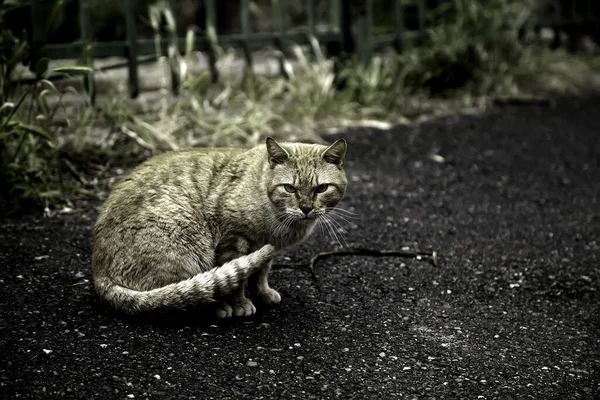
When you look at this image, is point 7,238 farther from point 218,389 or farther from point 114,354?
point 218,389

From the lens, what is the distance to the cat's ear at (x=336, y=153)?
12.4 feet

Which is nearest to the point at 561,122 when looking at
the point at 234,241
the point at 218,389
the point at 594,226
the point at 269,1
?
the point at 594,226

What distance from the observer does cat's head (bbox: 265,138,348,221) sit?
366 centimetres

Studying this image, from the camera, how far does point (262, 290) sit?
3.81 meters

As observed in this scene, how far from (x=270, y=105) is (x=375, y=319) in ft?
12.3

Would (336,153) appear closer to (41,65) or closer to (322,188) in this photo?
(322,188)

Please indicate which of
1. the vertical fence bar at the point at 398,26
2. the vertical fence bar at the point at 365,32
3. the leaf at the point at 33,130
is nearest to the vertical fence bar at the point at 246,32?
the vertical fence bar at the point at 365,32

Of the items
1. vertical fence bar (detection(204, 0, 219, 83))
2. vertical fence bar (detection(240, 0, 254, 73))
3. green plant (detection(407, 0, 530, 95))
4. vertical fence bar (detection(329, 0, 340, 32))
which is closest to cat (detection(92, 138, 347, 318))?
vertical fence bar (detection(204, 0, 219, 83))

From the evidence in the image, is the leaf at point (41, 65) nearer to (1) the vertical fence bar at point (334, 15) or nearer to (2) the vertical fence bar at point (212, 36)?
A: (2) the vertical fence bar at point (212, 36)

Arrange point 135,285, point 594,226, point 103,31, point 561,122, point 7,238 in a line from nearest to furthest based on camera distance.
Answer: point 135,285, point 7,238, point 594,226, point 561,122, point 103,31

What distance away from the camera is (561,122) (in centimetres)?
825

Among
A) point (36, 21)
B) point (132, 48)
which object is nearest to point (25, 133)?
point (36, 21)

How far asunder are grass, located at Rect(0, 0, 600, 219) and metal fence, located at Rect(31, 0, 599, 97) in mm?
244

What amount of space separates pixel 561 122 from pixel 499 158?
5.80 feet
